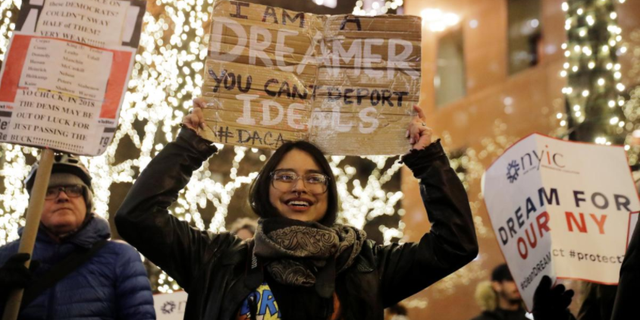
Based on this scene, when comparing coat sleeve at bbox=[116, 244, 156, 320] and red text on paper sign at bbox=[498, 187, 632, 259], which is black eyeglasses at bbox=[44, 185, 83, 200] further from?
red text on paper sign at bbox=[498, 187, 632, 259]

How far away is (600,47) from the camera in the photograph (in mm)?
6191

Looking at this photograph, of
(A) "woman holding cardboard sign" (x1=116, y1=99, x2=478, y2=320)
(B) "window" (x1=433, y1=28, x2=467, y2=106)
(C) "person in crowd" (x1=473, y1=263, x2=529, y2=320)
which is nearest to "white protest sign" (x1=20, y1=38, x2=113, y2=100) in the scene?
(A) "woman holding cardboard sign" (x1=116, y1=99, x2=478, y2=320)

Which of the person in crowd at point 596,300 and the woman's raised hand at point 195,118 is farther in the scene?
the person in crowd at point 596,300

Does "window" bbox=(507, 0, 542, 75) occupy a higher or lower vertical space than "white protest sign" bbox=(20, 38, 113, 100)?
higher

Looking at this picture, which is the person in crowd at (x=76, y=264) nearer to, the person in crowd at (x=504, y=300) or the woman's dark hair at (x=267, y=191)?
the woman's dark hair at (x=267, y=191)

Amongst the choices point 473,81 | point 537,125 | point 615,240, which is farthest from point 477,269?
point 615,240

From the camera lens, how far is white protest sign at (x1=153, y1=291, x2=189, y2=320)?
216 inches

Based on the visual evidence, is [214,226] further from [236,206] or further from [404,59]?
[236,206]

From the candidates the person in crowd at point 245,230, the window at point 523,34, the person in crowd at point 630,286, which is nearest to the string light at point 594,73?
the person in crowd at point 245,230

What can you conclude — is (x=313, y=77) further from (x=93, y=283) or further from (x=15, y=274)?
(x=15, y=274)

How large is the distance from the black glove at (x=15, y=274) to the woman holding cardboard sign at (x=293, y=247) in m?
0.66

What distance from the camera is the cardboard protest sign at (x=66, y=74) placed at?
3354 millimetres

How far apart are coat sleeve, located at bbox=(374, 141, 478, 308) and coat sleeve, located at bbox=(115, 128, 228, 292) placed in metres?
0.75

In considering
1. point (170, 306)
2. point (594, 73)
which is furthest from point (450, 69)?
point (170, 306)
